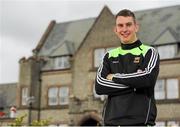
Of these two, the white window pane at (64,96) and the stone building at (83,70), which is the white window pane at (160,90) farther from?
the white window pane at (64,96)

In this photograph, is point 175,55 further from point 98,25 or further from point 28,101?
point 28,101

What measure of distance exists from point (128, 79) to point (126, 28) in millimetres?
529

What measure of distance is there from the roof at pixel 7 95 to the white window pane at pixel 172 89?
72.7 feet

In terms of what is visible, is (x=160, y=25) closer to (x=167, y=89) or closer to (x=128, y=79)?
(x=167, y=89)

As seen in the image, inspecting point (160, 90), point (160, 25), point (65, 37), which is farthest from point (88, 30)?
point (160, 90)

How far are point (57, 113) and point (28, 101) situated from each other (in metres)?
2.95

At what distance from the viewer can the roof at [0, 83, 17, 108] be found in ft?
188

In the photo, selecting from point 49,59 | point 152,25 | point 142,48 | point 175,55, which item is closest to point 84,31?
point 49,59

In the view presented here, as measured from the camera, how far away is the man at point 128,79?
16.1 ft

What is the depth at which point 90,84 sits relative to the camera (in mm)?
45406

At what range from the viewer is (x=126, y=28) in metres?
5.12

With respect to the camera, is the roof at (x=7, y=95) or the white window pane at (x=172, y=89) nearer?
the white window pane at (x=172, y=89)

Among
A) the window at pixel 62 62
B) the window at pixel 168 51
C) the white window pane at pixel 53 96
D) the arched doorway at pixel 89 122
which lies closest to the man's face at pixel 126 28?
the window at pixel 168 51

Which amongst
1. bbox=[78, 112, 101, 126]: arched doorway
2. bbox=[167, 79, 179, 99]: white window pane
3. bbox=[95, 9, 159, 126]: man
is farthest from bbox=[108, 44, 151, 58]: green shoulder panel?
bbox=[78, 112, 101, 126]: arched doorway
